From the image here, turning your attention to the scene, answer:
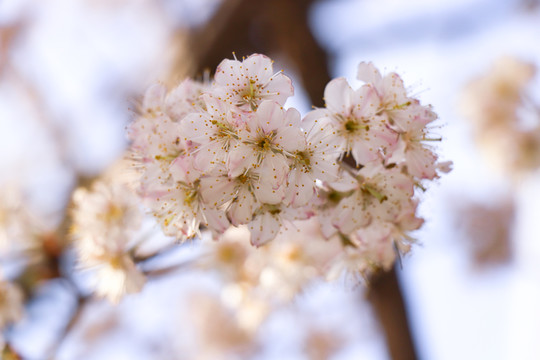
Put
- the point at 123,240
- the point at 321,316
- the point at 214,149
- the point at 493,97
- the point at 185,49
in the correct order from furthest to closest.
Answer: the point at 321,316
the point at 493,97
the point at 185,49
the point at 123,240
the point at 214,149

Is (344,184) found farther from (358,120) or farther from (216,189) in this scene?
A: (216,189)

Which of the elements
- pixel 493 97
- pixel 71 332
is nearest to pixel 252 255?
pixel 71 332

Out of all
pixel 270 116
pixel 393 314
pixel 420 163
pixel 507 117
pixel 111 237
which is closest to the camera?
pixel 270 116

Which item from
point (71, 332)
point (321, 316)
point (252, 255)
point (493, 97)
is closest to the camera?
point (71, 332)

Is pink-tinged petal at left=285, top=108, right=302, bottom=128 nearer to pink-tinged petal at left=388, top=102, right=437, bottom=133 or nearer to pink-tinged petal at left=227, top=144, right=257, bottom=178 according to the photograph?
pink-tinged petal at left=227, top=144, right=257, bottom=178

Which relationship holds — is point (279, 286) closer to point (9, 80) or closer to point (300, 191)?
point (300, 191)

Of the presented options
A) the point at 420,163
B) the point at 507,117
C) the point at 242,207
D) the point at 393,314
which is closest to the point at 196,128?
the point at 242,207

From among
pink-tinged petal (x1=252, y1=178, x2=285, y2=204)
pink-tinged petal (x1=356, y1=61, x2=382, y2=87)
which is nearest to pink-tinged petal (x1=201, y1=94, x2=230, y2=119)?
pink-tinged petal (x1=252, y1=178, x2=285, y2=204)
